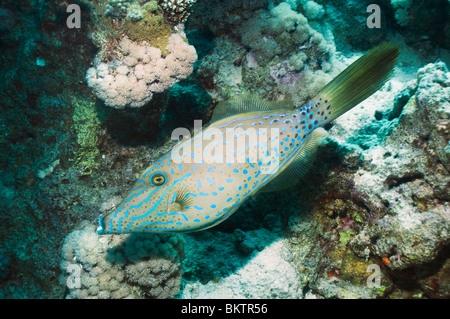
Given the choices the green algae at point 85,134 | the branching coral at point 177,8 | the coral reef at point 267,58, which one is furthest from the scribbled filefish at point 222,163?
the coral reef at point 267,58

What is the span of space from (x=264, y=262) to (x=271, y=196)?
1.05m

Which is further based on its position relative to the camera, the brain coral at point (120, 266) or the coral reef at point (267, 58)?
the coral reef at point (267, 58)

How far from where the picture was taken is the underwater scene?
8.42 feet

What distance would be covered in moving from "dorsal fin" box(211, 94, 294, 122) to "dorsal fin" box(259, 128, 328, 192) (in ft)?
1.58

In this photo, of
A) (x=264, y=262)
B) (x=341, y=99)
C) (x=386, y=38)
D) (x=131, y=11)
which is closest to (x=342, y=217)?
(x=264, y=262)

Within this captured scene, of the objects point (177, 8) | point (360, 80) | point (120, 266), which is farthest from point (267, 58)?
point (120, 266)

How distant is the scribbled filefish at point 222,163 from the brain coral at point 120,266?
31.9 inches

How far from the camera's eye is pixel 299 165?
9.52 feet

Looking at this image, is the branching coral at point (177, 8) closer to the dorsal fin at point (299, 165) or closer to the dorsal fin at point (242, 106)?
the dorsal fin at point (242, 106)

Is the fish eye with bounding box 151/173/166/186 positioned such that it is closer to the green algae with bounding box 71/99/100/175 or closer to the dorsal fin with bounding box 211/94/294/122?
the dorsal fin with bounding box 211/94/294/122

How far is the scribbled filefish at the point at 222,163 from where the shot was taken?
2.44m

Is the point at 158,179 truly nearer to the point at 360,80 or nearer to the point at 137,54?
the point at 137,54

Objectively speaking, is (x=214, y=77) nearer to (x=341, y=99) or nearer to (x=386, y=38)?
(x=341, y=99)

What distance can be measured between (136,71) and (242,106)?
140cm
